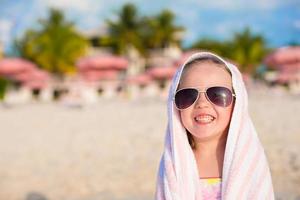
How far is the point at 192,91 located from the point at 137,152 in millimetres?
4695

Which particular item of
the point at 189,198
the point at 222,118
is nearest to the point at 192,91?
the point at 222,118

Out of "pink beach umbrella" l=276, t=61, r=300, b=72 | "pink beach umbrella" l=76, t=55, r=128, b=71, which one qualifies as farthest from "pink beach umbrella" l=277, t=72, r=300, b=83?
"pink beach umbrella" l=76, t=55, r=128, b=71

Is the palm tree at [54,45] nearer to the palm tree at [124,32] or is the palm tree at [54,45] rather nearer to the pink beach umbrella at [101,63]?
the palm tree at [124,32]

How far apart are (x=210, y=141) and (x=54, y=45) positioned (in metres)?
34.1

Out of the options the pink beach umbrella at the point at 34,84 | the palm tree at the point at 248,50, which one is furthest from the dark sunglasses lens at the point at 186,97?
the palm tree at the point at 248,50

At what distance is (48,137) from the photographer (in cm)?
914

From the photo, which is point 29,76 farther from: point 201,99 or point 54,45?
point 201,99

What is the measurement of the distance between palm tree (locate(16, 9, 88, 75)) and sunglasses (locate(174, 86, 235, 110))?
33.4m

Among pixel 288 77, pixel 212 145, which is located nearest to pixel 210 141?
pixel 212 145

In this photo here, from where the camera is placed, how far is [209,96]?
1.87 metres

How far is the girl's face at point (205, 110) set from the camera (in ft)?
6.12

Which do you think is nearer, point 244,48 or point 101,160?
point 101,160

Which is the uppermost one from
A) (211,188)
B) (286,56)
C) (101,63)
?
(101,63)

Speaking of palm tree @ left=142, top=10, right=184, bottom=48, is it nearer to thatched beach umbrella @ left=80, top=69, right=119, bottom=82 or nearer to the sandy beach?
thatched beach umbrella @ left=80, top=69, right=119, bottom=82
